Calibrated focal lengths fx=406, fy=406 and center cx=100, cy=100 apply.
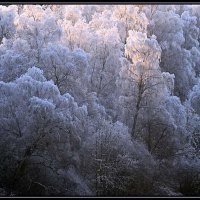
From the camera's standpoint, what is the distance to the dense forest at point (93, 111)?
12.2 m

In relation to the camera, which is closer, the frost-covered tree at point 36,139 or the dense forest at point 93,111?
the frost-covered tree at point 36,139

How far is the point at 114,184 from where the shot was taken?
13.1 meters

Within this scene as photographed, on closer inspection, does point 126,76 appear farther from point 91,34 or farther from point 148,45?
point 91,34

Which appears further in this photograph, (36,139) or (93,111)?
(93,111)

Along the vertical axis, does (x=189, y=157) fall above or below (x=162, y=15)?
below

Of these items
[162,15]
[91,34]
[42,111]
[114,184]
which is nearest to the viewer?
Answer: [42,111]

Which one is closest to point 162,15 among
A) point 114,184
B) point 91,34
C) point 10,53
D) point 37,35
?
point 91,34

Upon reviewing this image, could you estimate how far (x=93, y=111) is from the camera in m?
15.0

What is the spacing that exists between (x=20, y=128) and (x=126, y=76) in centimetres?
514

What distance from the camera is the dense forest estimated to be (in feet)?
40.0

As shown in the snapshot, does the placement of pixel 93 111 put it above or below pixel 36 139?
below

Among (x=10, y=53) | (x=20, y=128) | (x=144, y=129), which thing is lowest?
(x=144, y=129)

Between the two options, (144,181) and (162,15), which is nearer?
(144,181)

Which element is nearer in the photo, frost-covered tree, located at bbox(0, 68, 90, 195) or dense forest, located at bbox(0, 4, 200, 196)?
frost-covered tree, located at bbox(0, 68, 90, 195)
